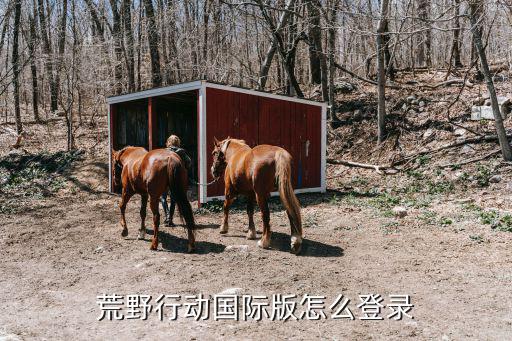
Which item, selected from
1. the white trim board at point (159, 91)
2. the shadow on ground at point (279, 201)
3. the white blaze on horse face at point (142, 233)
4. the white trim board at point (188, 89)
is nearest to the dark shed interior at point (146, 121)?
the white trim board at point (159, 91)

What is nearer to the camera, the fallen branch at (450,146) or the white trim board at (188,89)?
the white trim board at (188,89)

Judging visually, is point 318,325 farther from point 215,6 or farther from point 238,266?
point 215,6

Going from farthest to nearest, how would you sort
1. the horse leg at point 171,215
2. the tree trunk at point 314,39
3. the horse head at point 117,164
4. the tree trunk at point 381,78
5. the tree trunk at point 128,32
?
the tree trunk at point 128,32 → the tree trunk at point 314,39 → the tree trunk at point 381,78 → the horse leg at point 171,215 → the horse head at point 117,164

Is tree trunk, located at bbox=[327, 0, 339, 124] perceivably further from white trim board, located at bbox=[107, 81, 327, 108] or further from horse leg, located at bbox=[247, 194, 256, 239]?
horse leg, located at bbox=[247, 194, 256, 239]

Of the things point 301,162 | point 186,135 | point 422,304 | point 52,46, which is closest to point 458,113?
point 301,162

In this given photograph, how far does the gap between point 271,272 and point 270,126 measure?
Answer: 584cm

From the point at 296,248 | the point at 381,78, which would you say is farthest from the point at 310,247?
the point at 381,78

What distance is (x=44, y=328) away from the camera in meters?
3.71

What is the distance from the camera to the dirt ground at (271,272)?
363 centimetres

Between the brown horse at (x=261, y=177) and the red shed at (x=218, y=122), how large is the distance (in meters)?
2.22

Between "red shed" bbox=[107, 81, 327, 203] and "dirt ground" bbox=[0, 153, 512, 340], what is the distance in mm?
1975

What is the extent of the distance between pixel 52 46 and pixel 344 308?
20.6 meters

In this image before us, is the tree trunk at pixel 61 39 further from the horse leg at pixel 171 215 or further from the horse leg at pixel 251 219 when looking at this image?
the horse leg at pixel 251 219

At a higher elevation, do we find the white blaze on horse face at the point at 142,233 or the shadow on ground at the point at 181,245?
the white blaze on horse face at the point at 142,233
